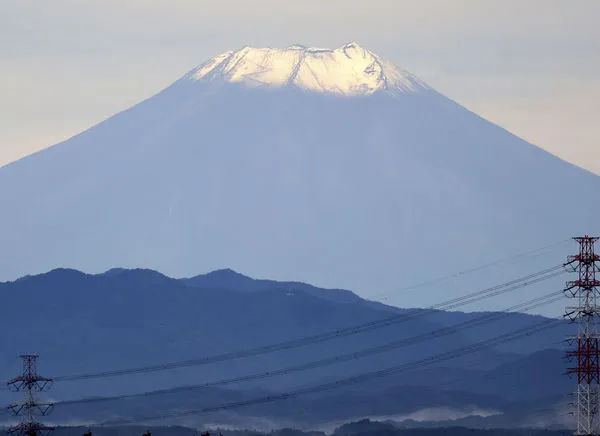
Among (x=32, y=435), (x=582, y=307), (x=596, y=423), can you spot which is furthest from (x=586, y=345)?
(x=32, y=435)

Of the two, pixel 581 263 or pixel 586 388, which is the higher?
pixel 581 263

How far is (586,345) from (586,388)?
2599 millimetres

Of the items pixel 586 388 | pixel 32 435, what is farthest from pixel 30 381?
pixel 586 388

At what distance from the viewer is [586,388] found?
106m

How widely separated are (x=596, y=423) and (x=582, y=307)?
12.2 m

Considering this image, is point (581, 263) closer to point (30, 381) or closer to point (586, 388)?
point (586, 388)

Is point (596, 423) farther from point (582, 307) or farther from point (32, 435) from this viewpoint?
point (32, 435)

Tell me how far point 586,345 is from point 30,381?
3616cm

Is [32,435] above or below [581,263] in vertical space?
below

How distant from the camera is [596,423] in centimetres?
11462

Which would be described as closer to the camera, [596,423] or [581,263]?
[581,263]

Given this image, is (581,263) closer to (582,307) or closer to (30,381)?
(582,307)

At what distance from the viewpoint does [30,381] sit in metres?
114

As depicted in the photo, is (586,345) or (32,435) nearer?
(586,345)
